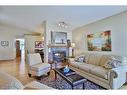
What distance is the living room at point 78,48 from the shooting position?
3269 millimetres

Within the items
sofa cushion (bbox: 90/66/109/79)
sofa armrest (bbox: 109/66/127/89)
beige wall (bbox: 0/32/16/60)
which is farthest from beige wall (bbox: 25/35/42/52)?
A: sofa armrest (bbox: 109/66/127/89)

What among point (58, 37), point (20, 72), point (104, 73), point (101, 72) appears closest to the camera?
point (104, 73)

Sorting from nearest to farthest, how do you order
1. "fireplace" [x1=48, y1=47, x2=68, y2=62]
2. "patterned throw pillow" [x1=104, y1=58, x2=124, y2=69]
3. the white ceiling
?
1. "patterned throw pillow" [x1=104, y1=58, x2=124, y2=69]
2. the white ceiling
3. "fireplace" [x1=48, y1=47, x2=68, y2=62]

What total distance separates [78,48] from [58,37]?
4.35ft

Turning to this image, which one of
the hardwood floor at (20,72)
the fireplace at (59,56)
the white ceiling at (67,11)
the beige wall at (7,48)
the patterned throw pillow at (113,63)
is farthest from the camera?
the beige wall at (7,48)

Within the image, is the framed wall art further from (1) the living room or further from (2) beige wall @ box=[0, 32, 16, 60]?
(2) beige wall @ box=[0, 32, 16, 60]

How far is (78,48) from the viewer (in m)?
7.05

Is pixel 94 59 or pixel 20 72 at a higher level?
pixel 94 59

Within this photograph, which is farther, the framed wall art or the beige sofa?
the framed wall art

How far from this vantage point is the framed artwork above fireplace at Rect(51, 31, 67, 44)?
6680 millimetres

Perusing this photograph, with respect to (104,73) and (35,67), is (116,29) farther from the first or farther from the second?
(35,67)

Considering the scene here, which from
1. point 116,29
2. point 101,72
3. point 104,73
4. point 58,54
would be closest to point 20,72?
point 58,54

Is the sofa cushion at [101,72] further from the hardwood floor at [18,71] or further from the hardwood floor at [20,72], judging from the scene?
the hardwood floor at [18,71]

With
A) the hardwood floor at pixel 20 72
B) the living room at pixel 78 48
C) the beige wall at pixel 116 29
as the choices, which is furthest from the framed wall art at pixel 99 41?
the hardwood floor at pixel 20 72
